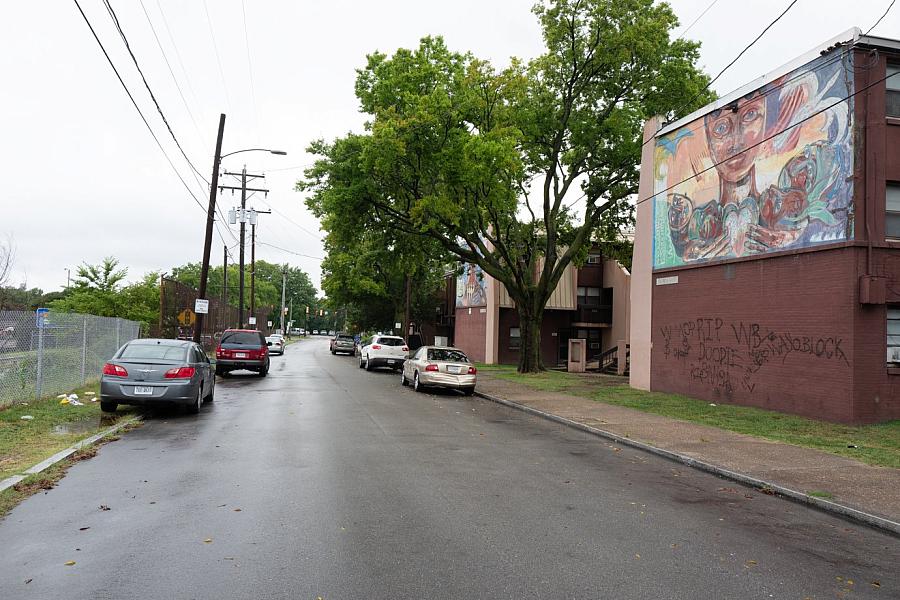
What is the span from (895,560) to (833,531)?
2.78 feet

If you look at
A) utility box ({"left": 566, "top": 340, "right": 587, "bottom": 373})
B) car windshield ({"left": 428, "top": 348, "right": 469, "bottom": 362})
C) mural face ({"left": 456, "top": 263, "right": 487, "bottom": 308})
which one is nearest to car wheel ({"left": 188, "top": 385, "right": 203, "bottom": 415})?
car windshield ({"left": 428, "top": 348, "right": 469, "bottom": 362})

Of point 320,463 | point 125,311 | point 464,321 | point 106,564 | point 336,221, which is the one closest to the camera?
point 106,564

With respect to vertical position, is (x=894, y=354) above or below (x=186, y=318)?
below

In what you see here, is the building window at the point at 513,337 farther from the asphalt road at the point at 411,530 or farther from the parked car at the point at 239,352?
the asphalt road at the point at 411,530

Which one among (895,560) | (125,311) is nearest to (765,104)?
(895,560)

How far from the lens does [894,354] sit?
45.4 ft

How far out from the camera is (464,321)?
148 ft

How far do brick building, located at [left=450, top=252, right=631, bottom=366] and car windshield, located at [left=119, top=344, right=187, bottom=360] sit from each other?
2534 centimetres

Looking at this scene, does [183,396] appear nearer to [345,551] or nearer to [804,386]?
[345,551]

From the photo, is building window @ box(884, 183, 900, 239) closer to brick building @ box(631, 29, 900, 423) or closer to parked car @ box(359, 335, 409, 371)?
brick building @ box(631, 29, 900, 423)

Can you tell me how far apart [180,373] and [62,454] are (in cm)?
443

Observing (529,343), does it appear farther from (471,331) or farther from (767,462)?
(767,462)

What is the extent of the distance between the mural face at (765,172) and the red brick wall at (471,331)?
21.4m

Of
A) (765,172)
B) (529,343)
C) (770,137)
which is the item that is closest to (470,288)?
(529,343)
